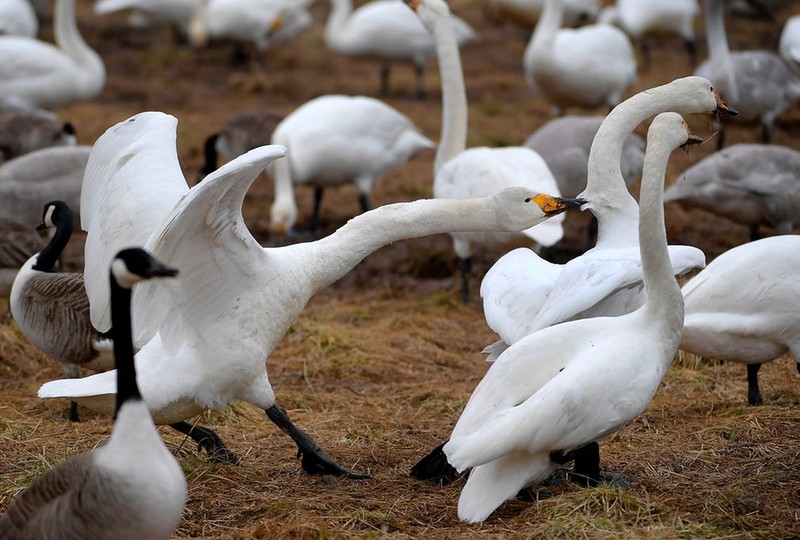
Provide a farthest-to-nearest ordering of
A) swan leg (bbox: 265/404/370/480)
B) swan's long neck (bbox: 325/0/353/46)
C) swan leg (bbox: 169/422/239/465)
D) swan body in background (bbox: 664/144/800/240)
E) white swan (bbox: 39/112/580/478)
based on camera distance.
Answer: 1. swan's long neck (bbox: 325/0/353/46)
2. swan body in background (bbox: 664/144/800/240)
3. swan leg (bbox: 169/422/239/465)
4. swan leg (bbox: 265/404/370/480)
5. white swan (bbox: 39/112/580/478)

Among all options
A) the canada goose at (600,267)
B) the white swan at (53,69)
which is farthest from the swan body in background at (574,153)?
the white swan at (53,69)

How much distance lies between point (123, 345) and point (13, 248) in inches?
151

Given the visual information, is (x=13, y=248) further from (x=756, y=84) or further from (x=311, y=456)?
(x=756, y=84)

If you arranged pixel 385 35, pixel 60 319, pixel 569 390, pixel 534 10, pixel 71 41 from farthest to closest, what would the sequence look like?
1. pixel 534 10
2. pixel 385 35
3. pixel 71 41
4. pixel 60 319
5. pixel 569 390

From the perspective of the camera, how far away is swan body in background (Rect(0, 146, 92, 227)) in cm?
897

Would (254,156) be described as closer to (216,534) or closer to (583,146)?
(216,534)

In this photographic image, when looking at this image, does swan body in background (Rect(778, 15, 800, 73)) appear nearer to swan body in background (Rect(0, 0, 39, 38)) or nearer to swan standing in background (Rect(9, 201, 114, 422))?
swan standing in background (Rect(9, 201, 114, 422))

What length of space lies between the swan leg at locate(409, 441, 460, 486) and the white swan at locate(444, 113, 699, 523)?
0.51 metres

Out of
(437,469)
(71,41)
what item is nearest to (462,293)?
(437,469)

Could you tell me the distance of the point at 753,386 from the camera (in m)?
6.04

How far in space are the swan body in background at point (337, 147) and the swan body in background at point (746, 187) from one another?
266cm

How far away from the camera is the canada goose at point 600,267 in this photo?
5.11 meters

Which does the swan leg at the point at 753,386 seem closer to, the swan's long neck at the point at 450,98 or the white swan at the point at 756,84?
the swan's long neck at the point at 450,98

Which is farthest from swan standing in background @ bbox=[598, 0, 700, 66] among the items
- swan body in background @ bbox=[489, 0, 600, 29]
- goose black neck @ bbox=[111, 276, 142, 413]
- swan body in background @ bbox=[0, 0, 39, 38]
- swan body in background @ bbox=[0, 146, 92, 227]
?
goose black neck @ bbox=[111, 276, 142, 413]
